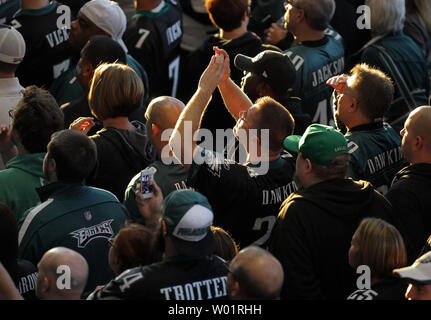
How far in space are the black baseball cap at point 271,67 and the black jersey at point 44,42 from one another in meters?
2.03

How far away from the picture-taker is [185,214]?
427 centimetres

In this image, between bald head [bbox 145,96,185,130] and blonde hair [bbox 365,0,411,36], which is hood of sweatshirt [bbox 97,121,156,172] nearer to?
bald head [bbox 145,96,185,130]

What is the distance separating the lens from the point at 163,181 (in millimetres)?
5301

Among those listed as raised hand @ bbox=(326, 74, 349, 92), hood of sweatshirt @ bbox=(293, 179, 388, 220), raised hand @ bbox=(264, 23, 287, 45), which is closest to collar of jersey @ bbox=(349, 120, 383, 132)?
raised hand @ bbox=(326, 74, 349, 92)

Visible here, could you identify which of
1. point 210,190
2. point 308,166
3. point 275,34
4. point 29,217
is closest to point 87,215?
point 29,217

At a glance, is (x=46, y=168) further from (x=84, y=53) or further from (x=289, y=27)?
(x=289, y=27)

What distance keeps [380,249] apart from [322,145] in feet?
2.37

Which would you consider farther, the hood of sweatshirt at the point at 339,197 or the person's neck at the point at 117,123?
the person's neck at the point at 117,123

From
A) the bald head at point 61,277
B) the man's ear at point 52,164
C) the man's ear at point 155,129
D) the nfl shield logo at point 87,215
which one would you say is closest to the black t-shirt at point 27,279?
the bald head at point 61,277

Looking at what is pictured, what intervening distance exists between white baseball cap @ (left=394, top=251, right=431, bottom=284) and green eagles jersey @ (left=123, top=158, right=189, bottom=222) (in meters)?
1.57

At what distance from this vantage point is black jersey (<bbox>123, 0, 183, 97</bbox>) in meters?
8.05

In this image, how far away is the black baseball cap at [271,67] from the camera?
6.14m

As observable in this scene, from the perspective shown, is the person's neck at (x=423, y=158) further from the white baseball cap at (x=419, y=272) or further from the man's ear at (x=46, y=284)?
the man's ear at (x=46, y=284)

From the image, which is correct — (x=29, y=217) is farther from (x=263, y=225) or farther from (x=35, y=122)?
(x=263, y=225)
